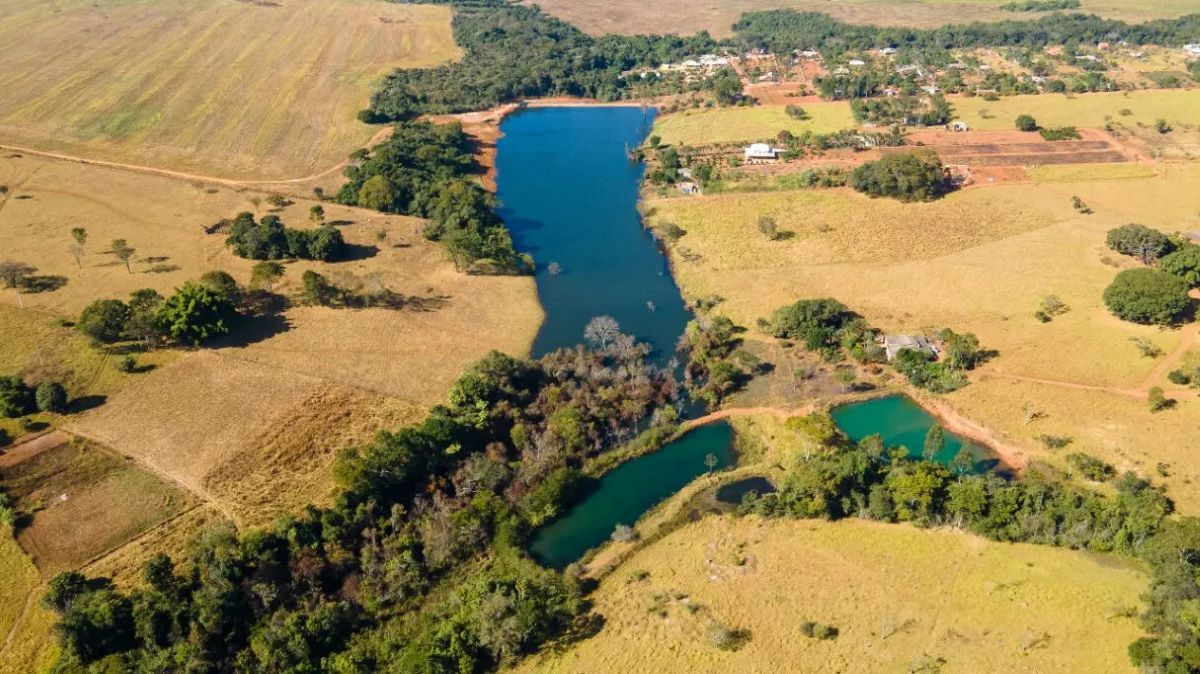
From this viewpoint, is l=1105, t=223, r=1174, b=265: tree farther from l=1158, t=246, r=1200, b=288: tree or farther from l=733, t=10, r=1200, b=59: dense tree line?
l=733, t=10, r=1200, b=59: dense tree line

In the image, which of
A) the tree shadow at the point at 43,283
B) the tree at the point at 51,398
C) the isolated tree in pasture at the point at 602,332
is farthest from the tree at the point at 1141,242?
the tree shadow at the point at 43,283

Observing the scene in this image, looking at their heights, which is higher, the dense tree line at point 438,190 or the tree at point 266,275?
the dense tree line at point 438,190

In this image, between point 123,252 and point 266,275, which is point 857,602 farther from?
point 123,252

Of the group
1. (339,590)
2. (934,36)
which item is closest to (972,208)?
(339,590)

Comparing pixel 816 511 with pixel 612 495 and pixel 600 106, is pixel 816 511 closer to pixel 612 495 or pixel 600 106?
pixel 612 495

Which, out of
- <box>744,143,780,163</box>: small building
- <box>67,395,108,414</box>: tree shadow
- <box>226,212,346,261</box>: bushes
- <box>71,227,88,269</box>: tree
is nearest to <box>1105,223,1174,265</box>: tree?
<box>744,143,780,163</box>: small building

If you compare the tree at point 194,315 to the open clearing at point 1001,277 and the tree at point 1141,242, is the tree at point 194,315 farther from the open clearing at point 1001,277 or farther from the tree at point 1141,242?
the tree at point 1141,242

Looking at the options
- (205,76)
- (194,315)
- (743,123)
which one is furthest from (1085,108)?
(205,76)
